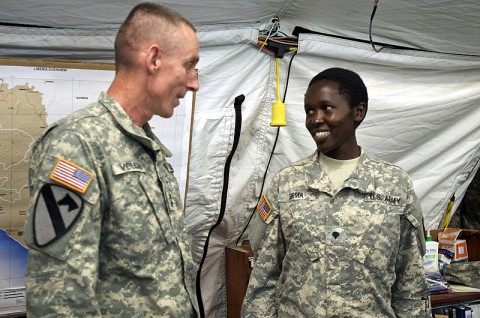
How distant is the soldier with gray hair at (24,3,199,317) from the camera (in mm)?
1234

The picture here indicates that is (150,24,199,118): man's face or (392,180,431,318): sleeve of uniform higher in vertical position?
(150,24,199,118): man's face

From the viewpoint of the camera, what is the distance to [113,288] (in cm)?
137

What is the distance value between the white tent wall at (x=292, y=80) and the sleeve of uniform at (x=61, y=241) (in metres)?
1.19

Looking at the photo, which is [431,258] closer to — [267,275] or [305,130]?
[305,130]

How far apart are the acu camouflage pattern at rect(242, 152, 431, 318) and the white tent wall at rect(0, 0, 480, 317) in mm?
811

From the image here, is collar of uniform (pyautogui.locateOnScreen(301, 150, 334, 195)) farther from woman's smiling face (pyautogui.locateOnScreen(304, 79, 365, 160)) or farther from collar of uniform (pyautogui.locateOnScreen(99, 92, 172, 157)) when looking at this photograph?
collar of uniform (pyautogui.locateOnScreen(99, 92, 172, 157))

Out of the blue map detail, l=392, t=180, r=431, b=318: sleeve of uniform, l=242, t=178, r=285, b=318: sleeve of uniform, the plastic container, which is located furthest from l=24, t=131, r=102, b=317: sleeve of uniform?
the plastic container

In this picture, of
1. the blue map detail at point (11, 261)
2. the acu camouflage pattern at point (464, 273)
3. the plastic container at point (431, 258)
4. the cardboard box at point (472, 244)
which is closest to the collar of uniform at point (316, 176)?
the blue map detail at point (11, 261)

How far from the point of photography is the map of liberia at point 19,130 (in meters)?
2.22

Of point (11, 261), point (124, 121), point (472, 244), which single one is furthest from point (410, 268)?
point (472, 244)

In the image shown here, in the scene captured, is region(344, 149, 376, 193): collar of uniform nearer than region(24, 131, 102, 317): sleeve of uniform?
No

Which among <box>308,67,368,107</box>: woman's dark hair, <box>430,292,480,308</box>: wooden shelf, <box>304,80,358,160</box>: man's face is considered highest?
<box>308,67,368,107</box>: woman's dark hair

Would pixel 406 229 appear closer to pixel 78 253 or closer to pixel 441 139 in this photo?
pixel 78 253

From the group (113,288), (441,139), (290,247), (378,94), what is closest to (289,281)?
(290,247)
